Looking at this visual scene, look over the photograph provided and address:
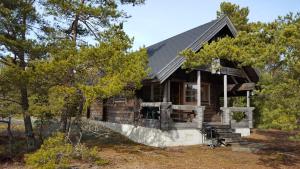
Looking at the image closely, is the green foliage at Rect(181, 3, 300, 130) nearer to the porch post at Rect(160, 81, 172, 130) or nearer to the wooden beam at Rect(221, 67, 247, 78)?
the porch post at Rect(160, 81, 172, 130)

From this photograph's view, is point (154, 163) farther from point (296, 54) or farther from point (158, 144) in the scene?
point (296, 54)

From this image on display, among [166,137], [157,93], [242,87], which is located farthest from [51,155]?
[242,87]

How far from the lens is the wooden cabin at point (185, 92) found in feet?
46.4

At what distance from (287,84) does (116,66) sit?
497 cm

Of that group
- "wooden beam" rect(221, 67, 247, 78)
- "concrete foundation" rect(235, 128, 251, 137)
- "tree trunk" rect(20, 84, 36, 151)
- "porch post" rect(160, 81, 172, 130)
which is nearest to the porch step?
"concrete foundation" rect(235, 128, 251, 137)

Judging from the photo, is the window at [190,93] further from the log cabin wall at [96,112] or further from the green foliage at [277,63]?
the green foliage at [277,63]

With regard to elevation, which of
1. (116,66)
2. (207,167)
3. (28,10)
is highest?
(28,10)

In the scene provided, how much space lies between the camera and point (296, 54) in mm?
8484

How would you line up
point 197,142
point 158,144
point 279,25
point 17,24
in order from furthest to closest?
point 197,142 < point 158,144 < point 17,24 < point 279,25

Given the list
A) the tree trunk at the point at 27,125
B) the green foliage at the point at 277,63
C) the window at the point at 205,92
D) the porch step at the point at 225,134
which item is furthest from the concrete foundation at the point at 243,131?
the tree trunk at the point at 27,125

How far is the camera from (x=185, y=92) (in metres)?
17.2

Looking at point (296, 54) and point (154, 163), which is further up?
point (296, 54)

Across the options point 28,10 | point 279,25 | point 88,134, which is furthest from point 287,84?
point 88,134

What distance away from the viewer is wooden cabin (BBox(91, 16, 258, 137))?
46.4 feet
